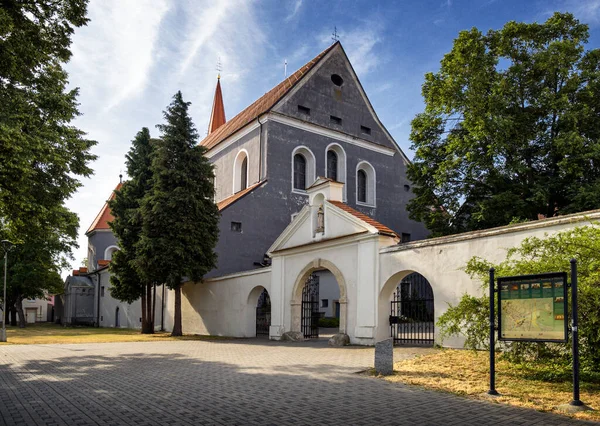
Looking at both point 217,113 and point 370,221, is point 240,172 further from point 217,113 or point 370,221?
point 217,113

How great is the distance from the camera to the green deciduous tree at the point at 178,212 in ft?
76.4

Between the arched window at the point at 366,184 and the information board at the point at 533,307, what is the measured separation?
2550 cm

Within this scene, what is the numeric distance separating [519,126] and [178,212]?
1484 cm

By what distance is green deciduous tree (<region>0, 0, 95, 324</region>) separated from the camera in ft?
44.5

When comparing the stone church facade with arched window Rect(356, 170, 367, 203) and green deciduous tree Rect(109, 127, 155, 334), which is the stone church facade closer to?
arched window Rect(356, 170, 367, 203)

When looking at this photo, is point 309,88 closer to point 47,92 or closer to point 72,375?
point 47,92

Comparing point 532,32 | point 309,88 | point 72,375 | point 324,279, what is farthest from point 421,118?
point 72,375

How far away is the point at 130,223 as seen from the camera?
27.2 meters

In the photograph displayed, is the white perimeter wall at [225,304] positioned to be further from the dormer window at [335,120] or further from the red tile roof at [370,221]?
the dormer window at [335,120]

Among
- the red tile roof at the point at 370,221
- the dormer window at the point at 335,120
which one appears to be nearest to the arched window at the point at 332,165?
the dormer window at the point at 335,120

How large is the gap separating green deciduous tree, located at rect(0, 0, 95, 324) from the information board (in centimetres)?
1179

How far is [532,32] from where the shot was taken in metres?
21.9

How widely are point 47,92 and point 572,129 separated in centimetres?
1896

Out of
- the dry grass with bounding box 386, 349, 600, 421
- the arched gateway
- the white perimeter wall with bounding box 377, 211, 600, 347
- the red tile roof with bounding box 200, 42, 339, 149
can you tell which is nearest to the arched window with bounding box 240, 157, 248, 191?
the red tile roof with bounding box 200, 42, 339, 149
